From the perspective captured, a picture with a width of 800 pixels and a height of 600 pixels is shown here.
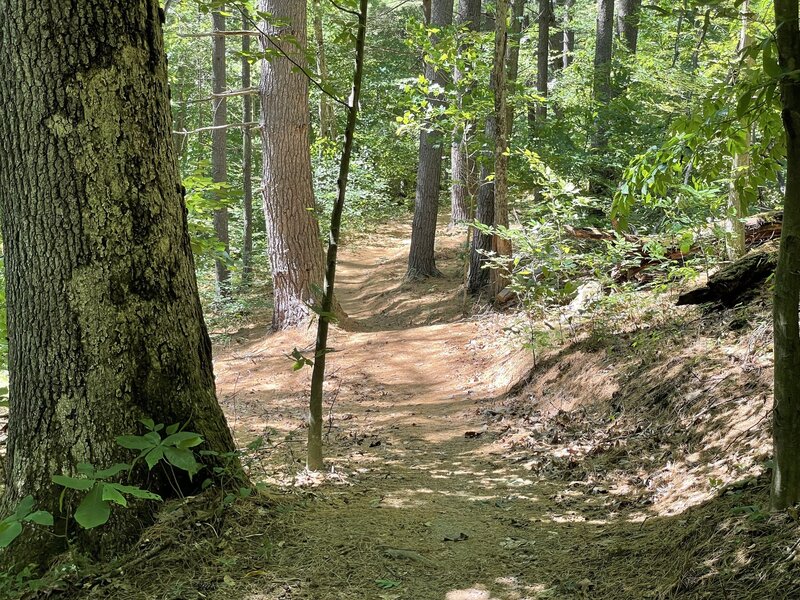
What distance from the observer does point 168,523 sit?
313cm

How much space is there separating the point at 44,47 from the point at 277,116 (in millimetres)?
8021

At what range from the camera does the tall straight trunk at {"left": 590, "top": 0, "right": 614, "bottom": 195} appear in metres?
12.2

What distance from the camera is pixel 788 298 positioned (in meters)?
2.59

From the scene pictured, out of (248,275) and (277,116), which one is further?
(248,275)

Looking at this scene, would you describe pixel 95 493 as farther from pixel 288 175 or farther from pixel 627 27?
pixel 627 27

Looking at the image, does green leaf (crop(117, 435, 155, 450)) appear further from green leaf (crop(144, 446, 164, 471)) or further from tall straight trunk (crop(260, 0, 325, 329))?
tall straight trunk (crop(260, 0, 325, 329))

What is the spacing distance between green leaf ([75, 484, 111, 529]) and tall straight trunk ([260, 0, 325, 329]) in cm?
809

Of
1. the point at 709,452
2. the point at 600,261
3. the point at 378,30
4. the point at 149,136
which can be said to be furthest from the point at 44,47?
the point at 378,30

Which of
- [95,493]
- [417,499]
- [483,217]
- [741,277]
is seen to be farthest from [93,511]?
[483,217]

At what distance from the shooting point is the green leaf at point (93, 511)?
257 cm

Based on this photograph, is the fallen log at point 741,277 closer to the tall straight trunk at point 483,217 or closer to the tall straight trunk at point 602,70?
the tall straight trunk at point 483,217

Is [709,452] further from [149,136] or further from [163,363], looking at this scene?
[149,136]

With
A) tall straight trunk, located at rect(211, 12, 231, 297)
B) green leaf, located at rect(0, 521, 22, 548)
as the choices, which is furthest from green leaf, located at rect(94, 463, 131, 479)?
tall straight trunk, located at rect(211, 12, 231, 297)

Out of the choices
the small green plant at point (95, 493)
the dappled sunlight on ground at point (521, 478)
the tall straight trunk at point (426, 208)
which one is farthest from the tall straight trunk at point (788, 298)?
the tall straight trunk at point (426, 208)
